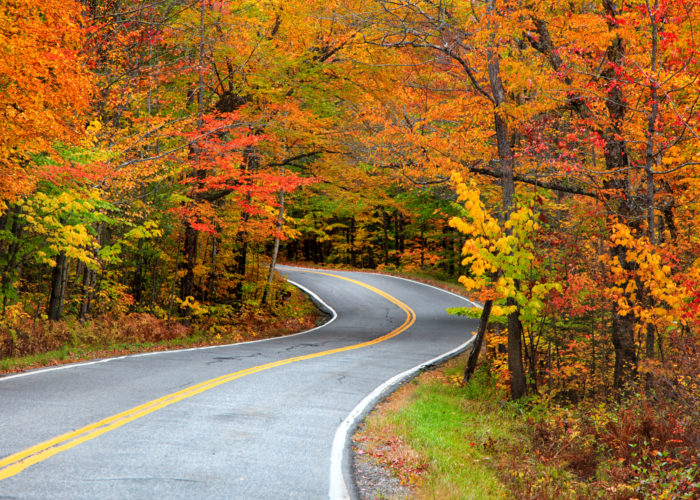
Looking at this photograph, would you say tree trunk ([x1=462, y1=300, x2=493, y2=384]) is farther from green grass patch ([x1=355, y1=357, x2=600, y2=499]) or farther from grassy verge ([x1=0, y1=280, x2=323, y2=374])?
grassy verge ([x1=0, y1=280, x2=323, y2=374])

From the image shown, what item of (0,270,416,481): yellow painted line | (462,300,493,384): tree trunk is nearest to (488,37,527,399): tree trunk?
(462,300,493,384): tree trunk

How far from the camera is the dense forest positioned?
28.6 ft

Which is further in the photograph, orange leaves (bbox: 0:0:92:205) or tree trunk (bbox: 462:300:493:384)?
tree trunk (bbox: 462:300:493:384)

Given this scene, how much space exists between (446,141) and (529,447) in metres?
6.77

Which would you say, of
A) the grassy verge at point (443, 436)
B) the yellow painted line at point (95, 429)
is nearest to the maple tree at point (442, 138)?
the grassy verge at point (443, 436)

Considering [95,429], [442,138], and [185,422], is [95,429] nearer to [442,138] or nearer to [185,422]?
[185,422]

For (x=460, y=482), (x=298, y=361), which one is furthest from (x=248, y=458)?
(x=298, y=361)

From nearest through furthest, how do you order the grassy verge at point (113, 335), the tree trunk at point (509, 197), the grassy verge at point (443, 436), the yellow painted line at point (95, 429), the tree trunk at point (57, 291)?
the yellow painted line at point (95, 429), the grassy verge at point (443, 436), the tree trunk at point (509, 197), the grassy verge at point (113, 335), the tree trunk at point (57, 291)

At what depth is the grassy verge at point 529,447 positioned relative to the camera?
5.93m

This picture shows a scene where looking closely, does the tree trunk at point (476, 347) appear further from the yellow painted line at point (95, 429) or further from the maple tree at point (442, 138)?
the yellow painted line at point (95, 429)

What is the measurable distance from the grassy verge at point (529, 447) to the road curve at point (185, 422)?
90 cm

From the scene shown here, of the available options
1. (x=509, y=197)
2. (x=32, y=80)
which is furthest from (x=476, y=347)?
(x=32, y=80)

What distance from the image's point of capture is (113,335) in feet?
46.8

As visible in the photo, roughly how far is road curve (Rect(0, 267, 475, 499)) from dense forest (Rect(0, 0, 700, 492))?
3268mm
